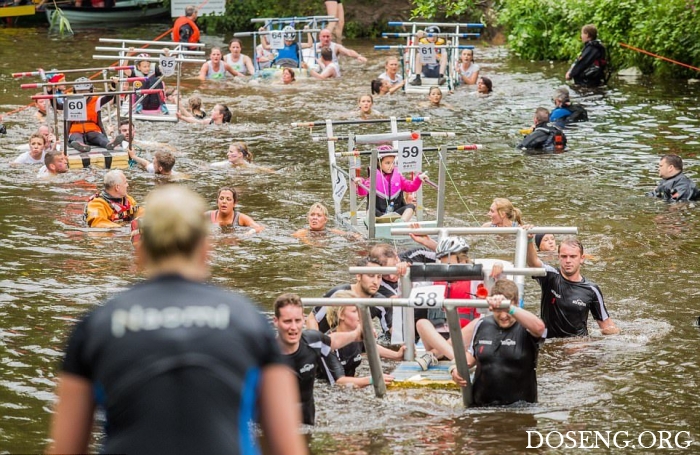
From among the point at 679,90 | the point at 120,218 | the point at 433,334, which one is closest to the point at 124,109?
the point at 120,218

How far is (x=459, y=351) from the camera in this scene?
8.00 m

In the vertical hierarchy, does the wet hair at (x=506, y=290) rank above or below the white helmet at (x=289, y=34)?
below

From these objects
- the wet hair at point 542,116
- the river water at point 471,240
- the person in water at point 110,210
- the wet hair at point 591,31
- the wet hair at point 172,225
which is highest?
the wet hair at point 172,225

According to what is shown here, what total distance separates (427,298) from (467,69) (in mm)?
18981

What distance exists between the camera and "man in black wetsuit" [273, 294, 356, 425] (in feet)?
24.9

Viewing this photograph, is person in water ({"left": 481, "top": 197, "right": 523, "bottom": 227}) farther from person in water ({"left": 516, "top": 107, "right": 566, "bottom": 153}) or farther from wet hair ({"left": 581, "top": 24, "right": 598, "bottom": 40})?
wet hair ({"left": 581, "top": 24, "right": 598, "bottom": 40})

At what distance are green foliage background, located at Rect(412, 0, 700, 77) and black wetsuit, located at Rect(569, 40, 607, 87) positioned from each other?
1.42 meters

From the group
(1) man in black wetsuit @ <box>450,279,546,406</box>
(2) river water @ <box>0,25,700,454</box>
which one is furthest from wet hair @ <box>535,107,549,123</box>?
(1) man in black wetsuit @ <box>450,279,546,406</box>

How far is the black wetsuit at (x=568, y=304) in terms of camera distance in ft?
33.4

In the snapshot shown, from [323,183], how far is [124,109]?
7031 mm

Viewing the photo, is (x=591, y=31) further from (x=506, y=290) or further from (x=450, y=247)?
(x=506, y=290)

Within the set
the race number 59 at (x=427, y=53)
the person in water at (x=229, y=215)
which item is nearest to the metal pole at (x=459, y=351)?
the person in water at (x=229, y=215)

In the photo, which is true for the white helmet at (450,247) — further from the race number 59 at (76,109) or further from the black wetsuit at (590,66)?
the black wetsuit at (590,66)

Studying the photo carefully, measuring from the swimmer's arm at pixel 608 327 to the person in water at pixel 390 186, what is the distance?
410 cm
